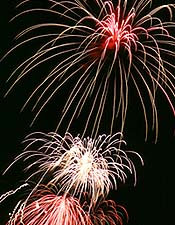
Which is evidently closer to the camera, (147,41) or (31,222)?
(147,41)

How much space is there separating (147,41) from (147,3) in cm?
41

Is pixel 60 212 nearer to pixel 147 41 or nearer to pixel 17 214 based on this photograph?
pixel 17 214

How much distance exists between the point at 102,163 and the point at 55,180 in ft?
2.03

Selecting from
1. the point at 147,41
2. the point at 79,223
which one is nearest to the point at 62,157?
the point at 79,223

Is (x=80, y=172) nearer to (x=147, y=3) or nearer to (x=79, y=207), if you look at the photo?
(x=79, y=207)

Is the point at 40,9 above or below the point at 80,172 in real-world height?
above

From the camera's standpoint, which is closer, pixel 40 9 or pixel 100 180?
pixel 40 9

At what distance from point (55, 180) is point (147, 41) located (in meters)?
2.04

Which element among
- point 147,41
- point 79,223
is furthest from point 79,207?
point 147,41

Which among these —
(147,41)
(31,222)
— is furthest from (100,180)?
(147,41)

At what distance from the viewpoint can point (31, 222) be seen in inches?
300

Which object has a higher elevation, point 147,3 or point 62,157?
point 147,3

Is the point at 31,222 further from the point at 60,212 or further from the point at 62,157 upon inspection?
the point at 62,157

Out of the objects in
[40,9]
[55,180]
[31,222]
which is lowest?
[31,222]
